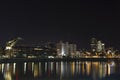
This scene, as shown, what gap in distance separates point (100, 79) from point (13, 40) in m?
72.0

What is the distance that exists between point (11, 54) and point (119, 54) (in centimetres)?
3555

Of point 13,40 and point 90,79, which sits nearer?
point 90,79

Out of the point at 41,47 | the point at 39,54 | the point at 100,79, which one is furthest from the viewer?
the point at 41,47

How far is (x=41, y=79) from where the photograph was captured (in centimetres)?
3158

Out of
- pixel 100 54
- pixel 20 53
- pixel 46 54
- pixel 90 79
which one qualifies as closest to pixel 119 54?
pixel 100 54

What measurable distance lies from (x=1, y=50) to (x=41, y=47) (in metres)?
16.8

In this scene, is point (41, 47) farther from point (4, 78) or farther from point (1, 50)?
point (4, 78)

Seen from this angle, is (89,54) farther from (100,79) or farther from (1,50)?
(100,79)

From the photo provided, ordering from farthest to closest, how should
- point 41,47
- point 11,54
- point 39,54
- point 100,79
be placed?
point 41,47
point 39,54
point 11,54
point 100,79

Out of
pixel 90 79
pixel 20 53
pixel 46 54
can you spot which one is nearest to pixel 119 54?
pixel 46 54

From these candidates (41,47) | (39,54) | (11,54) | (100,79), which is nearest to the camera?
(100,79)

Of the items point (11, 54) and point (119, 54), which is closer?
point (11, 54)

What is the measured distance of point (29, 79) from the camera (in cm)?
3102

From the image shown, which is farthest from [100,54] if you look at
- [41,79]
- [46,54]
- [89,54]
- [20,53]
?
[41,79]
